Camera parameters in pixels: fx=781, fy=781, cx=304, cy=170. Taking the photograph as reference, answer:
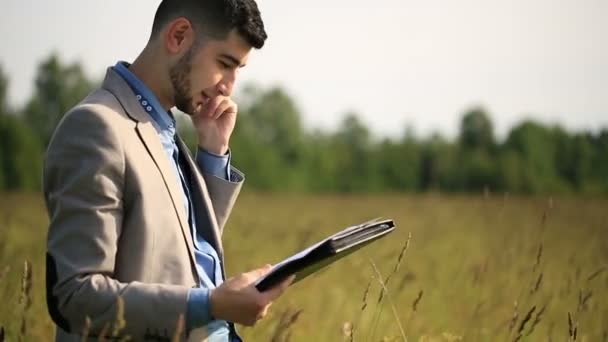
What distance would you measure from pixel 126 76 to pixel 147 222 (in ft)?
1.69

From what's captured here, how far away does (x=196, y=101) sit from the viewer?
2.42 meters

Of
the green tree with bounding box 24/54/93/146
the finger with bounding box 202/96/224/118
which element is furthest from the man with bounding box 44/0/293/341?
the green tree with bounding box 24/54/93/146

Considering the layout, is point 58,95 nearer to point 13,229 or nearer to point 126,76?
Answer: point 13,229

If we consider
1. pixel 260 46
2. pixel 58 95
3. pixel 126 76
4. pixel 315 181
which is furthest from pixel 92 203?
pixel 58 95

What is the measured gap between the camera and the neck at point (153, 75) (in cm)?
238

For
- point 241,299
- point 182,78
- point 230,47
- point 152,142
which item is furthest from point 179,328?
point 230,47

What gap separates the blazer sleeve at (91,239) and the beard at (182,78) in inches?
13.3

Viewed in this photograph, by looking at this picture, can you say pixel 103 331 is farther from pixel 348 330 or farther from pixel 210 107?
pixel 210 107

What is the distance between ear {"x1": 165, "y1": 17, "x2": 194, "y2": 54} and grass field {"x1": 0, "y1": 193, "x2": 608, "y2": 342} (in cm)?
89

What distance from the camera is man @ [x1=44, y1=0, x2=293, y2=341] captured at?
6.56ft

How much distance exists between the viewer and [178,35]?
7.79 feet

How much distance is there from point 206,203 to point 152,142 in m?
0.39

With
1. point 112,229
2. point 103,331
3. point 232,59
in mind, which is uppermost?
point 232,59

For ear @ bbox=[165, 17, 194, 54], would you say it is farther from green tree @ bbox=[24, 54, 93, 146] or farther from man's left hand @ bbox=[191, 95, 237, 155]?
green tree @ bbox=[24, 54, 93, 146]
